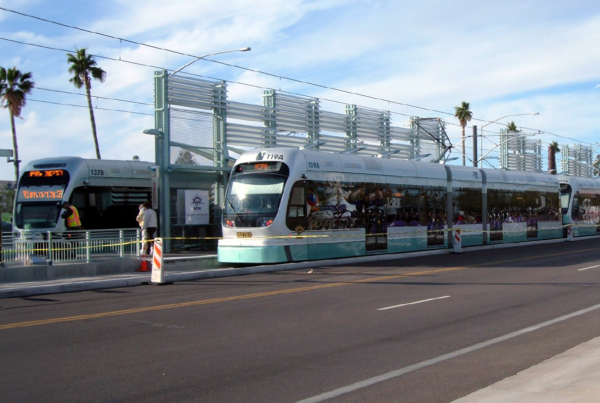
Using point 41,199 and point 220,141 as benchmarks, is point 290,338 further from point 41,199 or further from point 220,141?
point 220,141

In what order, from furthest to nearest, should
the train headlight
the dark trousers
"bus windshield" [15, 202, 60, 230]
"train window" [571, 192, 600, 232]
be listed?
"train window" [571, 192, 600, 232], "bus windshield" [15, 202, 60, 230], the dark trousers, the train headlight

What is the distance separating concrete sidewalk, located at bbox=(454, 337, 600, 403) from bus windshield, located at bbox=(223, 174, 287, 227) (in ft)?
40.7

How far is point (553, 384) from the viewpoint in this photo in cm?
612

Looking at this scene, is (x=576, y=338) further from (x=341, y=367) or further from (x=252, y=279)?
(x=252, y=279)

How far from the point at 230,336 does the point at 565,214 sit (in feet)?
109

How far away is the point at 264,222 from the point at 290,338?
33.2 feet

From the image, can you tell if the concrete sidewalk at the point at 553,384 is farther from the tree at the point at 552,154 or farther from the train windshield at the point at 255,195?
the tree at the point at 552,154

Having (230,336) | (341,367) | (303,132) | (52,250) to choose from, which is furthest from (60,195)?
(341,367)

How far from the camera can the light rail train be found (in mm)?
22844

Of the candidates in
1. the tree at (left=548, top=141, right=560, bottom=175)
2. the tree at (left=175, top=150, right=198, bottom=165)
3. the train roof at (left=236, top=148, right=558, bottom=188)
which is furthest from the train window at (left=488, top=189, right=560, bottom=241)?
the tree at (left=548, top=141, right=560, bottom=175)

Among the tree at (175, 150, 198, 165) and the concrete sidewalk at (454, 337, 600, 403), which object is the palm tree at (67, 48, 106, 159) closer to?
the tree at (175, 150, 198, 165)

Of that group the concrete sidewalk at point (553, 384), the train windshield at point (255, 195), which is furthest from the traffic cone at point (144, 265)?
the concrete sidewalk at point (553, 384)

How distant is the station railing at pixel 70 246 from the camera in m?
17.2

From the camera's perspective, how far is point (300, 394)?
20.3 ft
